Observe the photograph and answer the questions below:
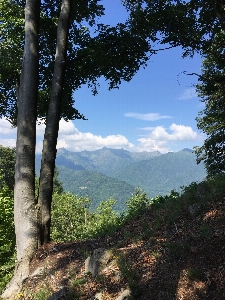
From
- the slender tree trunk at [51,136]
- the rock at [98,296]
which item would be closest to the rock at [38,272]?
the slender tree trunk at [51,136]

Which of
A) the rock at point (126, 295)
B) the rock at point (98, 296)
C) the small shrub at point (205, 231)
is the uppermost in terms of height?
the small shrub at point (205, 231)

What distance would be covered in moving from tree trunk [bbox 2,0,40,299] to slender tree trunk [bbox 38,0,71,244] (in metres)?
0.32

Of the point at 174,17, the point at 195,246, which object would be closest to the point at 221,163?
the point at 174,17

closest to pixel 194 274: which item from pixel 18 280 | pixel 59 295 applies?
pixel 59 295

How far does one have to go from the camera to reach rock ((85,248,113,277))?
5.62 m

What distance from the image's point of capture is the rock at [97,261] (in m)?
5.62

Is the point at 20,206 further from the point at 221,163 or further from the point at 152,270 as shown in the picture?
the point at 221,163

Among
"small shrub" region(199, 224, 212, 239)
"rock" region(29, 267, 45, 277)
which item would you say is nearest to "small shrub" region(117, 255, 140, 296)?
"small shrub" region(199, 224, 212, 239)

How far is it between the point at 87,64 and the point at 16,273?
6.96 meters

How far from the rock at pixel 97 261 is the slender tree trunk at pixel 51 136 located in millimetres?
1885

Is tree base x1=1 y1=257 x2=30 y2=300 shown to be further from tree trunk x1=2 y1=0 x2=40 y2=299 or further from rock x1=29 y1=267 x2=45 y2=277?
rock x1=29 y1=267 x2=45 y2=277

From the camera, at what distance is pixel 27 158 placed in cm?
704

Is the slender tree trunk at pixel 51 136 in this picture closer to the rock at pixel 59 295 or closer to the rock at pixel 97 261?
the rock at pixel 97 261

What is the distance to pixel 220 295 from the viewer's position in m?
4.13
